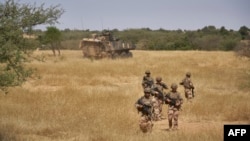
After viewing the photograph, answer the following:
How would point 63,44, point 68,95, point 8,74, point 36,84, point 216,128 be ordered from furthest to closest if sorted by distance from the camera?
1. point 63,44
2. point 36,84
3. point 68,95
4. point 216,128
5. point 8,74

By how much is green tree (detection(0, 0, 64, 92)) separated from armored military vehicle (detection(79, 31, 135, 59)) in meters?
28.3

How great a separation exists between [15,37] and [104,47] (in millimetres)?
29177

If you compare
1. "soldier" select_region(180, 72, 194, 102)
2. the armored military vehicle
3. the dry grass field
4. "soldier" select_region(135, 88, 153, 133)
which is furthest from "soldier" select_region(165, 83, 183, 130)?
the armored military vehicle

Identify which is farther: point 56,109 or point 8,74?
point 56,109

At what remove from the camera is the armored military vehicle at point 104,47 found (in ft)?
130

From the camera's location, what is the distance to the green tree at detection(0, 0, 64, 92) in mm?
10125

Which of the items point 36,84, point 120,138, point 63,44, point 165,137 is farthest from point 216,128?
point 63,44

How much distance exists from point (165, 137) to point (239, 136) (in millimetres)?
2545

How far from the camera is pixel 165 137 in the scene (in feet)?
35.2

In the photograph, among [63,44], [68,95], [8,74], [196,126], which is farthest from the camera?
[63,44]

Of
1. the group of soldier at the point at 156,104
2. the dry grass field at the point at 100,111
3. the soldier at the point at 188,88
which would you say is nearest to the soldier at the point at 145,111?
the group of soldier at the point at 156,104

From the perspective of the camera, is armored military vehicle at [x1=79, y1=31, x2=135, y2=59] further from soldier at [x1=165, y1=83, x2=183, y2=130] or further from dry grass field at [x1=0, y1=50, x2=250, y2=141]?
soldier at [x1=165, y1=83, x2=183, y2=130]

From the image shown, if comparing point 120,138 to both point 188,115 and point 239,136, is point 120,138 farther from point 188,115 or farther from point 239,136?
point 188,115

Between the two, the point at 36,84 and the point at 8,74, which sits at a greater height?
the point at 8,74
